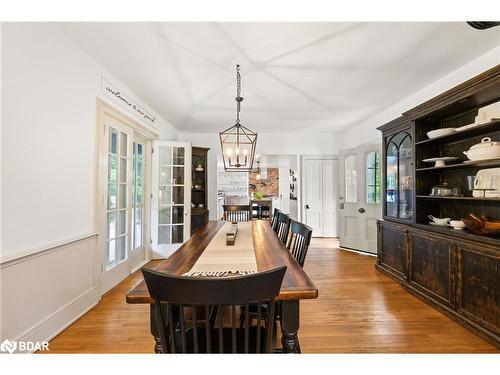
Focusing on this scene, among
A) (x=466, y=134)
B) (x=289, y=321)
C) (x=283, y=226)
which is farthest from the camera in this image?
(x=283, y=226)

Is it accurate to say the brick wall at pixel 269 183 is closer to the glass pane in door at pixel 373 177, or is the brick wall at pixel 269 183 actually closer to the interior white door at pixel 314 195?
the interior white door at pixel 314 195

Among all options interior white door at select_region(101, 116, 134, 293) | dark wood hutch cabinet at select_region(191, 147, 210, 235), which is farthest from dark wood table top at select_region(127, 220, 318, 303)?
dark wood hutch cabinet at select_region(191, 147, 210, 235)

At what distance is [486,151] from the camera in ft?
7.17

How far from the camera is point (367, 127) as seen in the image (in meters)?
4.83

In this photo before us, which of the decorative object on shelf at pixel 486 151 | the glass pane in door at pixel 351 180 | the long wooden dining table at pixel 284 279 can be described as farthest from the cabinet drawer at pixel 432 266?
the glass pane in door at pixel 351 180

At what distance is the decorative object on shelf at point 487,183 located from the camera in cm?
221

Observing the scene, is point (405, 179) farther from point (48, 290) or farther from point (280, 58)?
point (48, 290)

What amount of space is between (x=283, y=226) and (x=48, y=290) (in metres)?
2.23

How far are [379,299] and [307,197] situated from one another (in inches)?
136

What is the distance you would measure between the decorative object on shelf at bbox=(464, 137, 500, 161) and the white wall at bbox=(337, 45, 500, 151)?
877 millimetres

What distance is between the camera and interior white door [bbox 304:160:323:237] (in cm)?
602

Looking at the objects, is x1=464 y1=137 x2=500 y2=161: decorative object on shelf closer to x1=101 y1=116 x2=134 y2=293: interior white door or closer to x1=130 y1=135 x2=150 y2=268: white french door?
x1=101 y1=116 x2=134 y2=293: interior white door

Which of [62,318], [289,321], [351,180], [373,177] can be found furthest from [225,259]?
[351,180]

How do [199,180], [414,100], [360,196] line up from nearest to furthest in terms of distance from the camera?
[414,100]
[360,196]
[199,180]
